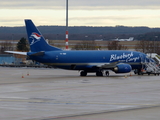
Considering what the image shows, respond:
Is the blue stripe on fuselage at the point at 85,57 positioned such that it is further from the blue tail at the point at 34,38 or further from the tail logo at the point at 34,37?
the tail logo at the point at 34,37

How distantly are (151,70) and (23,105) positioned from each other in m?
32.4

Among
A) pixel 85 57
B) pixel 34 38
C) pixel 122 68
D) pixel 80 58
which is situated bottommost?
pixel 122 68

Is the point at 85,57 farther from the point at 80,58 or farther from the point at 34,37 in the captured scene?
the point at 34,37

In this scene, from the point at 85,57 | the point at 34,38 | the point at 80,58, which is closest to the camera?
the point at 34,38

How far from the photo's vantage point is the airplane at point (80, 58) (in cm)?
4631

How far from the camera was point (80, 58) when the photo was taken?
47875 millimetres

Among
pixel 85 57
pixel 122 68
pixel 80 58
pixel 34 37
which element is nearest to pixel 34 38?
pixel 34 37

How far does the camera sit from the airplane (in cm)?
4631

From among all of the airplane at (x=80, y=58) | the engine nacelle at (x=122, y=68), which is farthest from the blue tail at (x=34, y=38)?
the engine nacelle at (x=122, y=68)

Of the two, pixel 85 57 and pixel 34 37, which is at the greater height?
pixel 34 37

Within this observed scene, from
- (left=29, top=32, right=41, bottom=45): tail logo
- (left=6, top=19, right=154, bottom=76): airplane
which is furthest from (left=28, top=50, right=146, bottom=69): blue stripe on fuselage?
(left=29, top=32, right=41, bottom=45): tail logo

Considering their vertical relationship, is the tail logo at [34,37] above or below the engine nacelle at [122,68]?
above

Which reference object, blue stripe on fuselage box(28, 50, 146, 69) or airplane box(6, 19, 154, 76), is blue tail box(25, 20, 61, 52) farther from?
blue stripe on fuselage box(28, 50, 146, 69)

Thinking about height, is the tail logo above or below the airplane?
above
